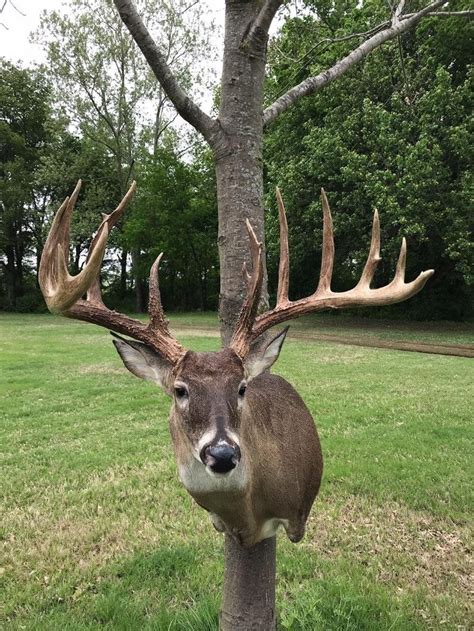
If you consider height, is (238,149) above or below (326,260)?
above

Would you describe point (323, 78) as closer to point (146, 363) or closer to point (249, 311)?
point (249, 311)

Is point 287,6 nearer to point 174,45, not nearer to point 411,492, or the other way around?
point 411,492

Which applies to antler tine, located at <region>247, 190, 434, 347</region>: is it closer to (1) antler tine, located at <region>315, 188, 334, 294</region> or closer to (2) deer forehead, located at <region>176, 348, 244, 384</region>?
(1) antler tine, located at <region>315, 188, 334, 294</region>

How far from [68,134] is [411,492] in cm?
3343

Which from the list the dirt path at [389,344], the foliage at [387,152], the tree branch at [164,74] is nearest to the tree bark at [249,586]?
the tree branch at [164,74]

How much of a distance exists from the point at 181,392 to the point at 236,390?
219 mm

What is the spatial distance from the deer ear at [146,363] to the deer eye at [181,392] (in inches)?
6.0

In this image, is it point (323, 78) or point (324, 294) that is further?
point (323, 78)

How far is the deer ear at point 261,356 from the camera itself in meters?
2.37

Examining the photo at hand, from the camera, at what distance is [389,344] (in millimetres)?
16375

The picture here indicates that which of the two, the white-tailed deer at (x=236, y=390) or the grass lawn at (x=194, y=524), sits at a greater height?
the white-tailed deer at (x=236, y=390)

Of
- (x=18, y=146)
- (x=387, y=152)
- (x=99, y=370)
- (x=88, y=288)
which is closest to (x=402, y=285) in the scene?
(x=88, y=288)

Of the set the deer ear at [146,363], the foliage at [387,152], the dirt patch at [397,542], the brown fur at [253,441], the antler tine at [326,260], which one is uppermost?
the foliage at [387,152]

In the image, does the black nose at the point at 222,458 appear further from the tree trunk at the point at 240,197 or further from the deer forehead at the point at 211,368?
the tree trunk at the point at 240,197
